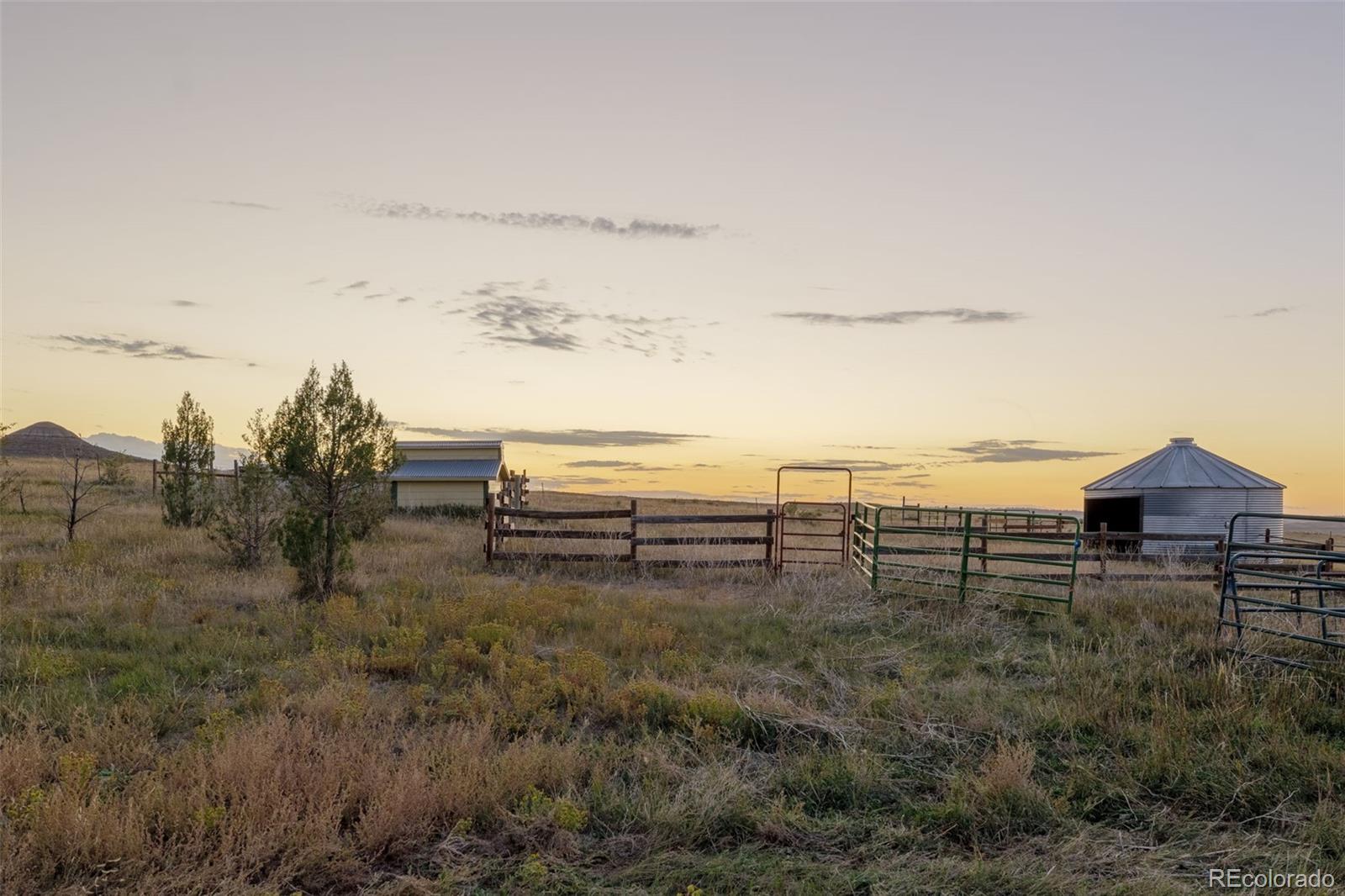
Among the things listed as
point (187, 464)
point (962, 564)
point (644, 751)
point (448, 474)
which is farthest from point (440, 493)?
point (644, 751)

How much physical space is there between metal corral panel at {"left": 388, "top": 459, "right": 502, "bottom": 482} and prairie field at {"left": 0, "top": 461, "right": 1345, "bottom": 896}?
72.9 ft

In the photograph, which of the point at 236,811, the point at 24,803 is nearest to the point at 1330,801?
the point at 236,811

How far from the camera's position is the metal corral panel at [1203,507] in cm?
2816

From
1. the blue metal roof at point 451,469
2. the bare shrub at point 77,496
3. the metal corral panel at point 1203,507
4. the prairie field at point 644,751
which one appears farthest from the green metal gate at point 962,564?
the blue metal roof at point 451,469

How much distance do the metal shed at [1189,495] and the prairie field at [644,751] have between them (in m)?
17.9

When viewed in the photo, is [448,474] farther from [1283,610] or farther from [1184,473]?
[1283,610]

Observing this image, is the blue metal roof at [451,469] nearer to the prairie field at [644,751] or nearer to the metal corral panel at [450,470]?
the metal corral panel at [450,470]

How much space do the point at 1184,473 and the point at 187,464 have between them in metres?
32.9

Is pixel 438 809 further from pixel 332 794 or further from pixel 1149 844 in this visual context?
pixel 1149 844

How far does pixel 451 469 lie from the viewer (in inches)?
1438

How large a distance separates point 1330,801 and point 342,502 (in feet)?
48.1

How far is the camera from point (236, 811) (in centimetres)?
595

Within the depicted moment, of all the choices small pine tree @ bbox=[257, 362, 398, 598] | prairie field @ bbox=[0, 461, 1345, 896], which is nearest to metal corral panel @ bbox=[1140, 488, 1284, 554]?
prairie field @ bbox=[0, 461, 1345, 896]

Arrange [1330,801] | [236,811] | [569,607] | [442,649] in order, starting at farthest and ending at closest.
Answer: [569,607]
[442,649]
[1330,801]
[236,811]
